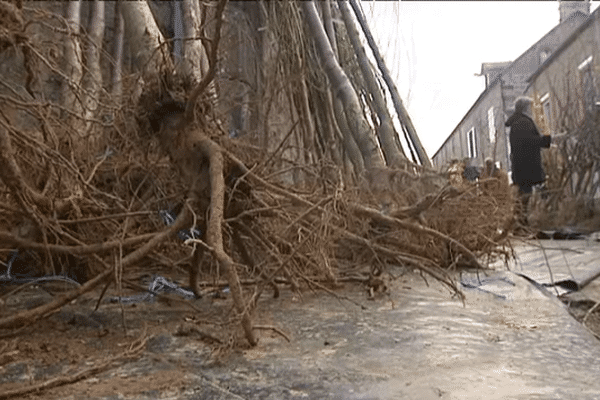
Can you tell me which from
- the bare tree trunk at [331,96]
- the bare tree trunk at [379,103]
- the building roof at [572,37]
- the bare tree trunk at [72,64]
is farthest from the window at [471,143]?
the bare tree trunk at [72,64]

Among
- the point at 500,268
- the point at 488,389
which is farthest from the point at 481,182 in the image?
the point at 488,389

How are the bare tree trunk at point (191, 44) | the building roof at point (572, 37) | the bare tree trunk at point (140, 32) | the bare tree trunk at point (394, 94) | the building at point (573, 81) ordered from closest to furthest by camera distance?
1. the bare tree trunk at point (191, 44)
2. the bare tree trunk at point (140, 32)
3. the bare tree trunk at point (394, 94)
4. the building at point (573, 81)
5. the building roof at point (572, 37)

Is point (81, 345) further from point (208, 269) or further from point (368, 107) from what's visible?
point (368, 107)

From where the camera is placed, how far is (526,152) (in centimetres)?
662

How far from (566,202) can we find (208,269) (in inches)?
217

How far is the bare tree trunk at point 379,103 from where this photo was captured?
4.24 m

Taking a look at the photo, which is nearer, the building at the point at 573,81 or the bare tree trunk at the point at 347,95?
the bare tree trunk at the point at 347,95

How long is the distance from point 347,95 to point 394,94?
81cm

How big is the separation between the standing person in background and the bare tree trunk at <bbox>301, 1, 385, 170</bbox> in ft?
9.38

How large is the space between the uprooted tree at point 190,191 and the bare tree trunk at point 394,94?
28.0 inches

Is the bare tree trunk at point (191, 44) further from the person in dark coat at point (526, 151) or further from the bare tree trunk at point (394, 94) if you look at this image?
the person in dark coat at point (526, 151)

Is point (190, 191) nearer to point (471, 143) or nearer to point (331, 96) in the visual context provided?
point (331, 96)

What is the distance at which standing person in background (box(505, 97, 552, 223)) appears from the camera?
6621 millimetres

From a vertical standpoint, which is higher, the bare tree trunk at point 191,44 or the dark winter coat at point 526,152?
the bare tree trunk at point 191,44
